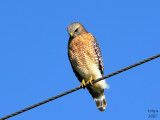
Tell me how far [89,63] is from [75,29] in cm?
93

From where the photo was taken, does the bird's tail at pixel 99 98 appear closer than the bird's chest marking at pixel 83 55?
No

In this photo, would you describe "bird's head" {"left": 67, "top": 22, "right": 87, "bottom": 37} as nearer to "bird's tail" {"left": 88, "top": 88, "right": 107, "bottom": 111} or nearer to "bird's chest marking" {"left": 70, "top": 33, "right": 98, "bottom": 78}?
"bird's chest marking" {"left": 70, "top": 33, "right": 98, "bottom": 78}

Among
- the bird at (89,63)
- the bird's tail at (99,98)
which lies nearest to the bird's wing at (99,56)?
the bird at (89,63)

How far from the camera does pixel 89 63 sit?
8.22 m

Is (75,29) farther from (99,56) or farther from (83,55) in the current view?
(99,56)

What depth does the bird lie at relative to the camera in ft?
26.8

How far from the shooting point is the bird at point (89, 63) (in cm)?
817

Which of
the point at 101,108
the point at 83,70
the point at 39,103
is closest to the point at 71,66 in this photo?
the point at 83,70

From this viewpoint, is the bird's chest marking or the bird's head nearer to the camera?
the bird's chest marking

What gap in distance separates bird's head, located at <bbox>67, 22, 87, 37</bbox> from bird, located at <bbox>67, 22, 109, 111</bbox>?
0.33 ft

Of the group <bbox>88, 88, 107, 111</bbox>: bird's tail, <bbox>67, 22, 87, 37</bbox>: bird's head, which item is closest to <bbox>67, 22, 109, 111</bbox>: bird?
<bbox>88, 88, 107, 111</bbox>: bird's tail

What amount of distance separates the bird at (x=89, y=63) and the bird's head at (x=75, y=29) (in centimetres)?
10

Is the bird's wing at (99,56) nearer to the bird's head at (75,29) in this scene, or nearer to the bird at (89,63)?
the bird at (89,63)

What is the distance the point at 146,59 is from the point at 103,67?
3.30 m
